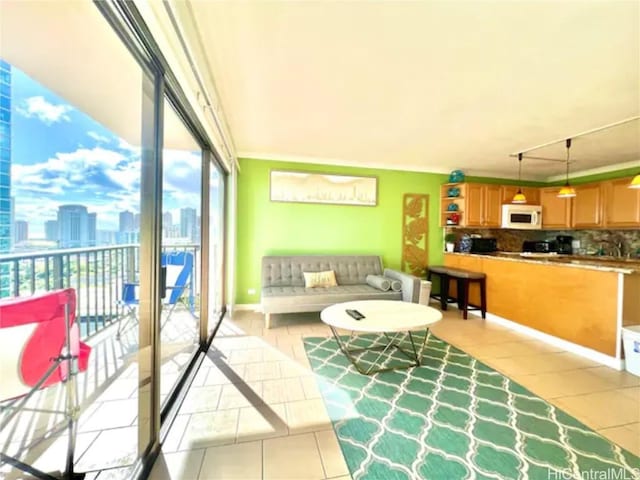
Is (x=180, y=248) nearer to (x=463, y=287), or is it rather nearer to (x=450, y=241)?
(x=463, y=287)

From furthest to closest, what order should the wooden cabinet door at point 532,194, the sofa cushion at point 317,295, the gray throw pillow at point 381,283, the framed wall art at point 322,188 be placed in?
the wooden cabinet door at point 532,194 → the framed wall art at point 322,188 → the gray throw pillow at point 381,283 → the sofa cushion at point 317,295

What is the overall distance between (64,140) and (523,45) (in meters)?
2.54

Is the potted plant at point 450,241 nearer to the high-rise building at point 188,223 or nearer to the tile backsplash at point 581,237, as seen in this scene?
the tile backsplash at point 581,237

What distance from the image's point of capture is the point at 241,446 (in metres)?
1.44

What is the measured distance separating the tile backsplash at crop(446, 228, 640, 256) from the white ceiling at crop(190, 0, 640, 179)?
1627 millimetres

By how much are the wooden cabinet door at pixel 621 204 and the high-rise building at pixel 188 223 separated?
19.4ft

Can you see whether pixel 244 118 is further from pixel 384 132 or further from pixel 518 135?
pixel 518 135

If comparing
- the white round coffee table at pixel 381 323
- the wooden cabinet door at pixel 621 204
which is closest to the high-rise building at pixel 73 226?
the white round coffee table at pixel 381 323

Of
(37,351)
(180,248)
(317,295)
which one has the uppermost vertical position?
(180,248)

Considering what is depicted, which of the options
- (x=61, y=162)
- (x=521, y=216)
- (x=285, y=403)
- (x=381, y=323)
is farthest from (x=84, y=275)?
(x=521, y=216)

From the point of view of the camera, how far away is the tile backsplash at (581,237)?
4023 mm

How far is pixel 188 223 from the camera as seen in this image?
2.74 m

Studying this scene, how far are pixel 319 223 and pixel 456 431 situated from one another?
309cm

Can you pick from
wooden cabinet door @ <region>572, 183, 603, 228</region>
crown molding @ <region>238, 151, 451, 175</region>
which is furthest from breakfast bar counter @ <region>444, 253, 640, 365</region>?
crown molding @ <region>238, 151, 451, 175</region>
